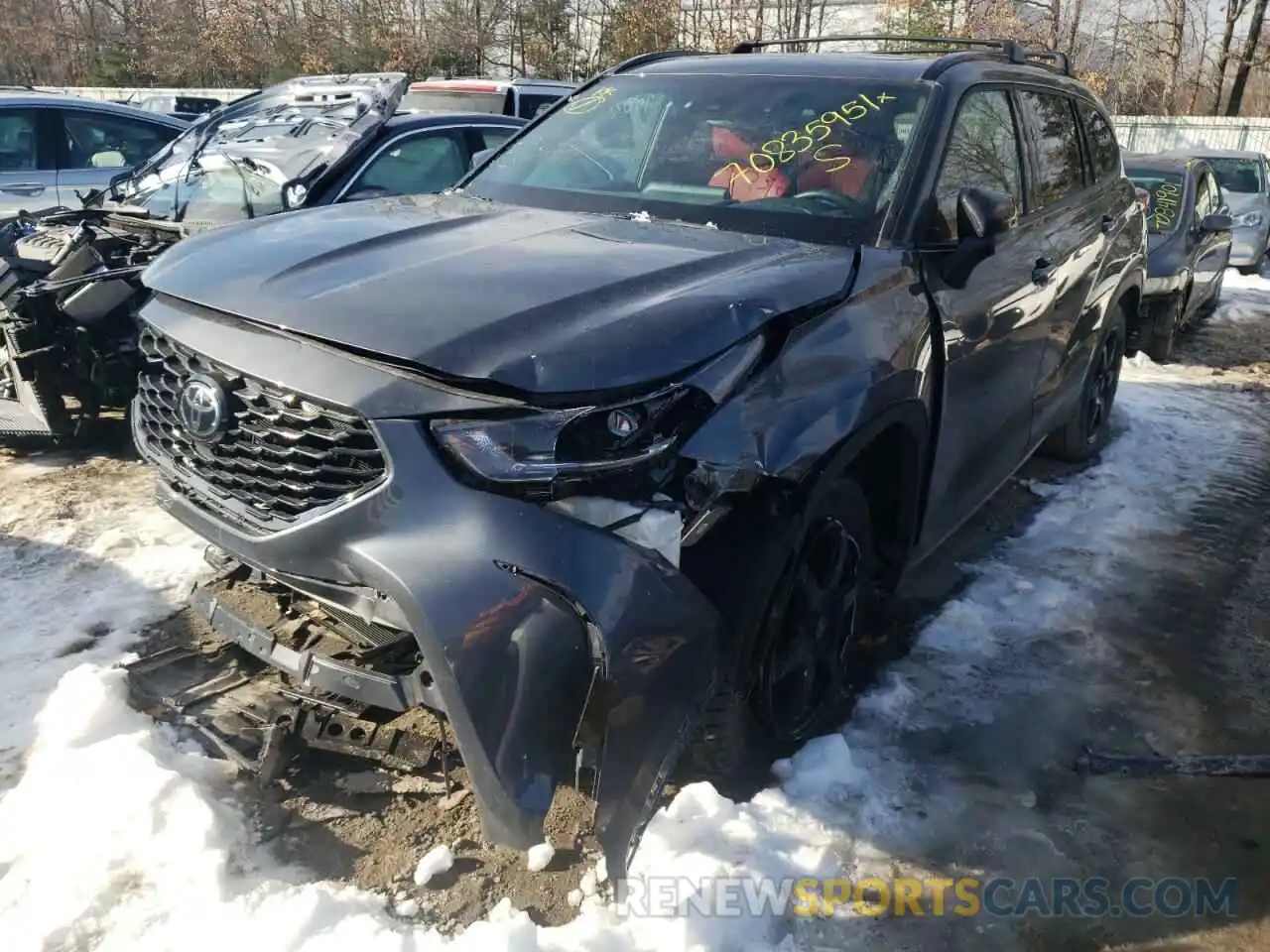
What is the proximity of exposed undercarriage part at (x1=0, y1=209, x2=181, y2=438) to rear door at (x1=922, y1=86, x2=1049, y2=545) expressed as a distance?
12.0 ft

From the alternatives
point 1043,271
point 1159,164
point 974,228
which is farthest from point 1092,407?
point 1159,164

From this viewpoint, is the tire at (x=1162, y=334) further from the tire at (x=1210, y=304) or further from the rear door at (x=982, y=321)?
the rear door at (x=982, y=321)

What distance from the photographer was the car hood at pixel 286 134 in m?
6.09

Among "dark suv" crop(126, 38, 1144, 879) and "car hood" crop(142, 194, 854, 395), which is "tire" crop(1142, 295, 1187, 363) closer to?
"dark suv" crop(126, 38, 1144, 879)

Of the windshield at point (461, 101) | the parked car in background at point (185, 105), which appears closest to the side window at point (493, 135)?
the windshield at point (461, 101)

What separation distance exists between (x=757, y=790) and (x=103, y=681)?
1.98 m

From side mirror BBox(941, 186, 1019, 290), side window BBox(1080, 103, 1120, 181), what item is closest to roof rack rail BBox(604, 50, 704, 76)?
side mirror BBox(941, 186, 1019, 290)

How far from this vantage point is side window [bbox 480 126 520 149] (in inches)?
282

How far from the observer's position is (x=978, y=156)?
363 centimetres

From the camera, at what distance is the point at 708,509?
2252 mm

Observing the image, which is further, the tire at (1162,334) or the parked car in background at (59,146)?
the tire at (1162,334)

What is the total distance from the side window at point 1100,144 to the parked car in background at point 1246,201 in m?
8.54

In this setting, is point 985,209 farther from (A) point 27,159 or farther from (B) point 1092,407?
(A) point 27,159

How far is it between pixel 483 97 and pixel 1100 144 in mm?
5767
